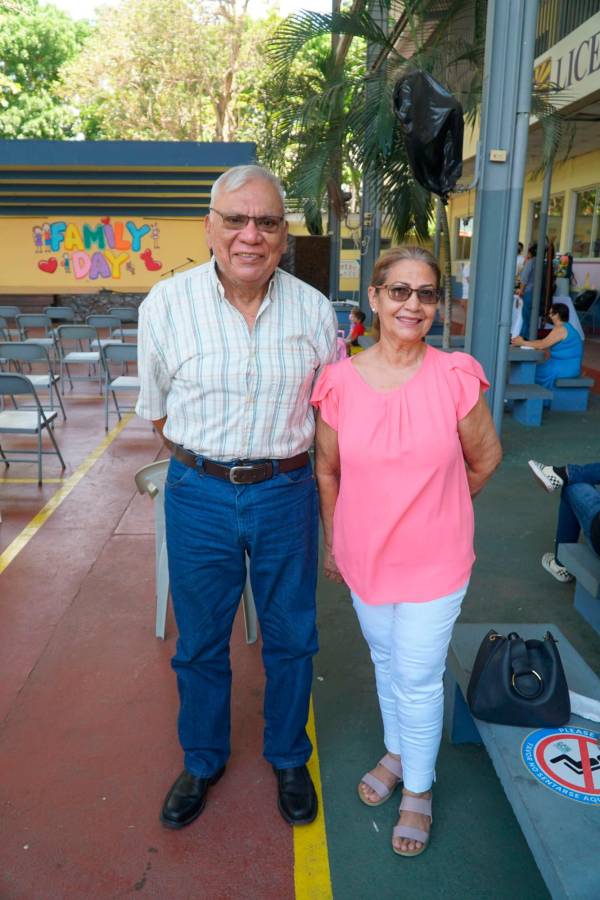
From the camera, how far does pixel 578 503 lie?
338 cm

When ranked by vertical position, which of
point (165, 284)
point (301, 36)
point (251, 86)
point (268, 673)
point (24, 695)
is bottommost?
point (24, 695)

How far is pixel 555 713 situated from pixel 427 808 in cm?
52

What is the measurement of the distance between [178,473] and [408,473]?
0.73 metres

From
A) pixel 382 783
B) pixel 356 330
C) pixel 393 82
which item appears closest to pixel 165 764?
pixel 382 783

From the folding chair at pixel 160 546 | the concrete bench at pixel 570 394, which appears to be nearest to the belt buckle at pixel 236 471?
the folding chair at pixel 160 546

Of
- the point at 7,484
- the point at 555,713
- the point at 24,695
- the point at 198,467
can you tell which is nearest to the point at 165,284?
the point at 198,467

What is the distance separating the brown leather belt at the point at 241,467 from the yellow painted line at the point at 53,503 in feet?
→ 8.51

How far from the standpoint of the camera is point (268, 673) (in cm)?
235

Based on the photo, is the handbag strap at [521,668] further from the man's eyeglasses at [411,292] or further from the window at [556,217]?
the window at [556,217]

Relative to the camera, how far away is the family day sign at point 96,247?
52.7 feet

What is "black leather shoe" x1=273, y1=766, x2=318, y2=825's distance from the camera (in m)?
2.27

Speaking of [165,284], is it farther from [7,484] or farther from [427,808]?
[7,484]

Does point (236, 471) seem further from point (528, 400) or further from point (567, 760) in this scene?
point (528, 400)

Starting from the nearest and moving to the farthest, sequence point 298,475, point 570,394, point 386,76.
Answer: point 298,475
point 386,76
point 570,394
